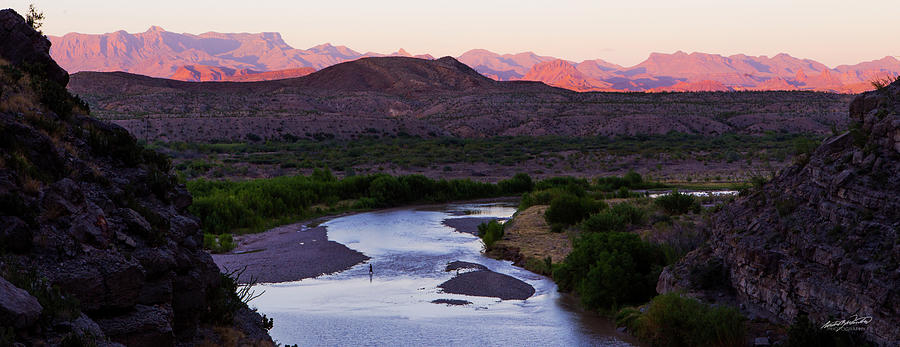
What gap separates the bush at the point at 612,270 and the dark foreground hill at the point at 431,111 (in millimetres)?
51970

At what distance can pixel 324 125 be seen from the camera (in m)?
79.1

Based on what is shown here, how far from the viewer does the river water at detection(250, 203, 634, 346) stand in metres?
14.6

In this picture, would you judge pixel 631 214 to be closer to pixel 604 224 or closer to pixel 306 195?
pixel 604 224

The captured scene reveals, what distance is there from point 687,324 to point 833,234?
9.83ft

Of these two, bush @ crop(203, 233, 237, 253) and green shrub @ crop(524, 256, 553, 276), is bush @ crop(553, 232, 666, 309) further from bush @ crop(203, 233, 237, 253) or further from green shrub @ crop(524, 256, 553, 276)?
bush @ crop(203, 233, 237, 253)

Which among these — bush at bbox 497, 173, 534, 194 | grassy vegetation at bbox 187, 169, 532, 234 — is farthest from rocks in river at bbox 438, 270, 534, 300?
bush at bbox 497, 173, 534, 194

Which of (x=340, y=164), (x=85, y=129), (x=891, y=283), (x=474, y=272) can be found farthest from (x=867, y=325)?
(x=340, y=164)

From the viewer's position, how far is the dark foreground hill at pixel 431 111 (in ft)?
248

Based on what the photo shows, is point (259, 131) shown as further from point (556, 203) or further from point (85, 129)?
point (85, 129)

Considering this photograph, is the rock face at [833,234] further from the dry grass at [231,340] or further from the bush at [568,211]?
the bush at [568,211]

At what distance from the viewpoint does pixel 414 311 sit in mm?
16797

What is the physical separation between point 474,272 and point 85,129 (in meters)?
13.0

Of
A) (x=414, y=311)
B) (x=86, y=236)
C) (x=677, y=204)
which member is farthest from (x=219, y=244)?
(x=86, y=236)

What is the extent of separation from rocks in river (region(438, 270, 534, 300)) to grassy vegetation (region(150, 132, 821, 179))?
29.4 meters
